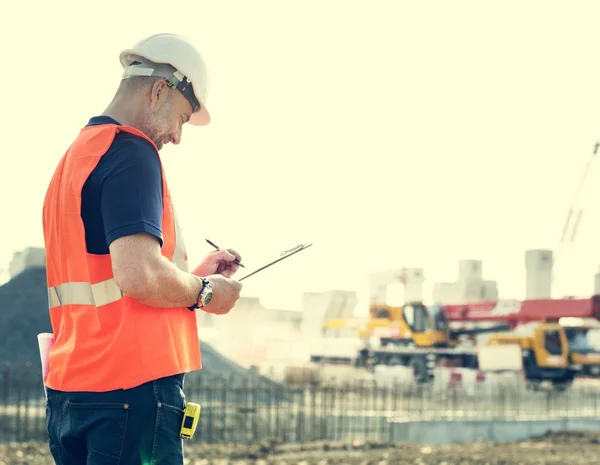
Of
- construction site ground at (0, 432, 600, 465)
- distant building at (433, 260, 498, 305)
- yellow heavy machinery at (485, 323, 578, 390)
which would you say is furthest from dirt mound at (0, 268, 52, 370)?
distant building at (433, 260, 498, 305)

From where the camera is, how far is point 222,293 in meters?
2.48

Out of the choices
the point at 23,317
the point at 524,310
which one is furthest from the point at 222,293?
the point at 524,310

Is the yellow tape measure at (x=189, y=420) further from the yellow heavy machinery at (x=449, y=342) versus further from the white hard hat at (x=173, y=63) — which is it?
the yellow heavy machinery at (x=449, y=342)

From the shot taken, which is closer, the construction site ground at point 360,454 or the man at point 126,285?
the man at point 126,285

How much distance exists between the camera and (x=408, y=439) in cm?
1433

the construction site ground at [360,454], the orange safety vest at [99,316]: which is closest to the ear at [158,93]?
the orange safety vest at [99,316]

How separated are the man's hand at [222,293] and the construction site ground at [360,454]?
8473mm

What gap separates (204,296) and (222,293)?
8 centimetres

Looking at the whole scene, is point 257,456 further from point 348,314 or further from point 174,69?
point 348,314

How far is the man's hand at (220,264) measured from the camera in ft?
9.02

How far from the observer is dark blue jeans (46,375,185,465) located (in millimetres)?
2283

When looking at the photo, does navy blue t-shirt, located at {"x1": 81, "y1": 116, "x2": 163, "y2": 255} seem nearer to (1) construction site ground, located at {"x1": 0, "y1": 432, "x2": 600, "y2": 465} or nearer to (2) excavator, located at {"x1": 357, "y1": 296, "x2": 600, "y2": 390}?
(1) construction site ground, located at {"x1": 0, "y1": 432, "x2": 600, "y2": 465}

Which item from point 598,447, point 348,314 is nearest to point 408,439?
point 598,447

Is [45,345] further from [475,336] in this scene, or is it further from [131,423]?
[475,336]
